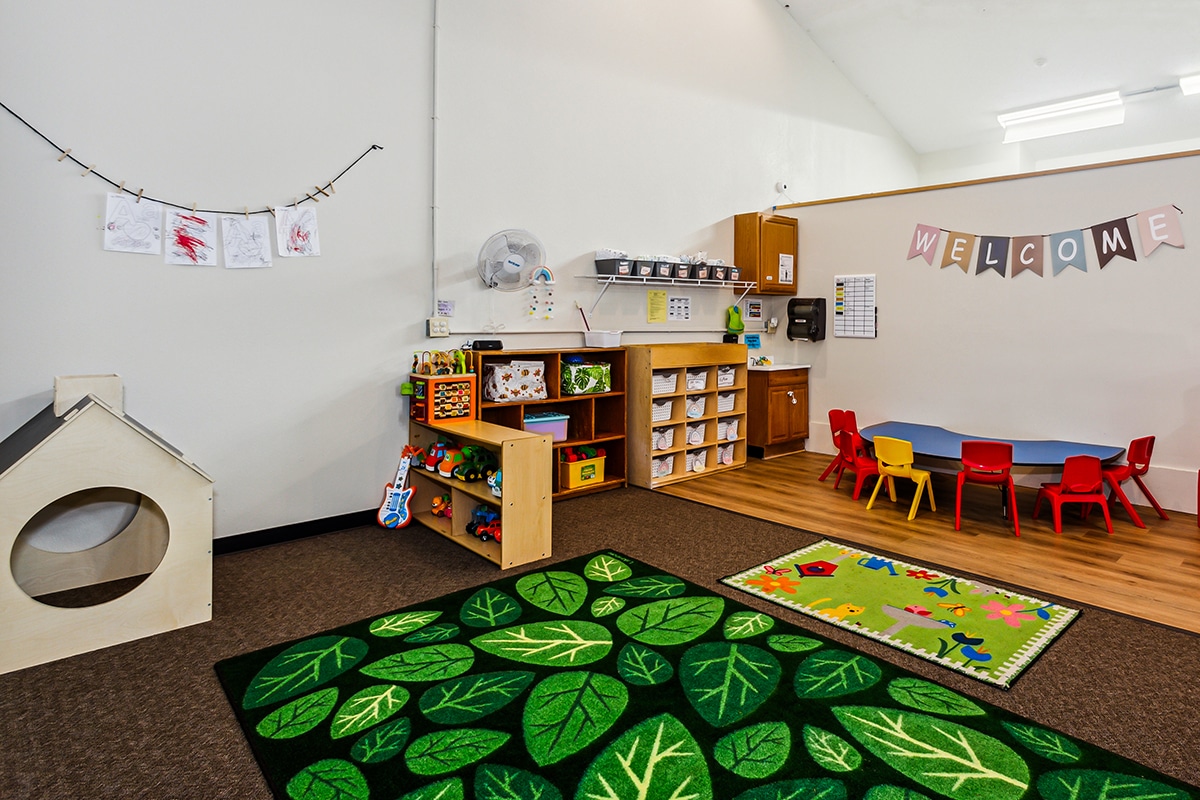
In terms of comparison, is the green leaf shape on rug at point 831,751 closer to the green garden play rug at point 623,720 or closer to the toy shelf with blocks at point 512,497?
the green garden play rug at point 623,720

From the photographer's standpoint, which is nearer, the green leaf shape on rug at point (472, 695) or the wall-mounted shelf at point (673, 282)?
the green leaf shape on rug at point (472, 695)

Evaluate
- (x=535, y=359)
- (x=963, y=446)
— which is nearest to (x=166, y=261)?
(x=535, y=359)

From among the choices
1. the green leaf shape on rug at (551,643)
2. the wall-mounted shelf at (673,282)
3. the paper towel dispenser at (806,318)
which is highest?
the wall-mounted shelf at (673,282)

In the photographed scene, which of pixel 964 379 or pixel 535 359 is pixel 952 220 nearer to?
pixel 964 379

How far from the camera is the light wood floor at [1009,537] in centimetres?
318

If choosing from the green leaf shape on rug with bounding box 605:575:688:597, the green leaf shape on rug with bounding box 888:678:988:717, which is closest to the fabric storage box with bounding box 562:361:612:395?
the green leaf shape on rug with bounding box 605:575:688:597

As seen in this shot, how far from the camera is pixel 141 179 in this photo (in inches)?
127

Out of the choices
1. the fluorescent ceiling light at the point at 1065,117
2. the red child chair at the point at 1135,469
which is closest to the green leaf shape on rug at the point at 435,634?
the red child chair at the point at 1135,469

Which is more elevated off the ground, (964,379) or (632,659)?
(964,379)

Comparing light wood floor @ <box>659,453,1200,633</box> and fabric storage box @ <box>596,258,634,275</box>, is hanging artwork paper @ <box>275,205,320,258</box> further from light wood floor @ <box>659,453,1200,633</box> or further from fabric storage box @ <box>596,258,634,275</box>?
light wood floor @ <box>659,453,1200,633</box>

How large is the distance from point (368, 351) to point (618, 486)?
2.11 metres

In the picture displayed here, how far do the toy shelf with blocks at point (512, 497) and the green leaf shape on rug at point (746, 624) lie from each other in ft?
3.63

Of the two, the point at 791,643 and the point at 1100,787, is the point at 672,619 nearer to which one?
the point at 791,643

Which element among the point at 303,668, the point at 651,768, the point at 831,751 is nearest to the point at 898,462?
the point at 831,751
